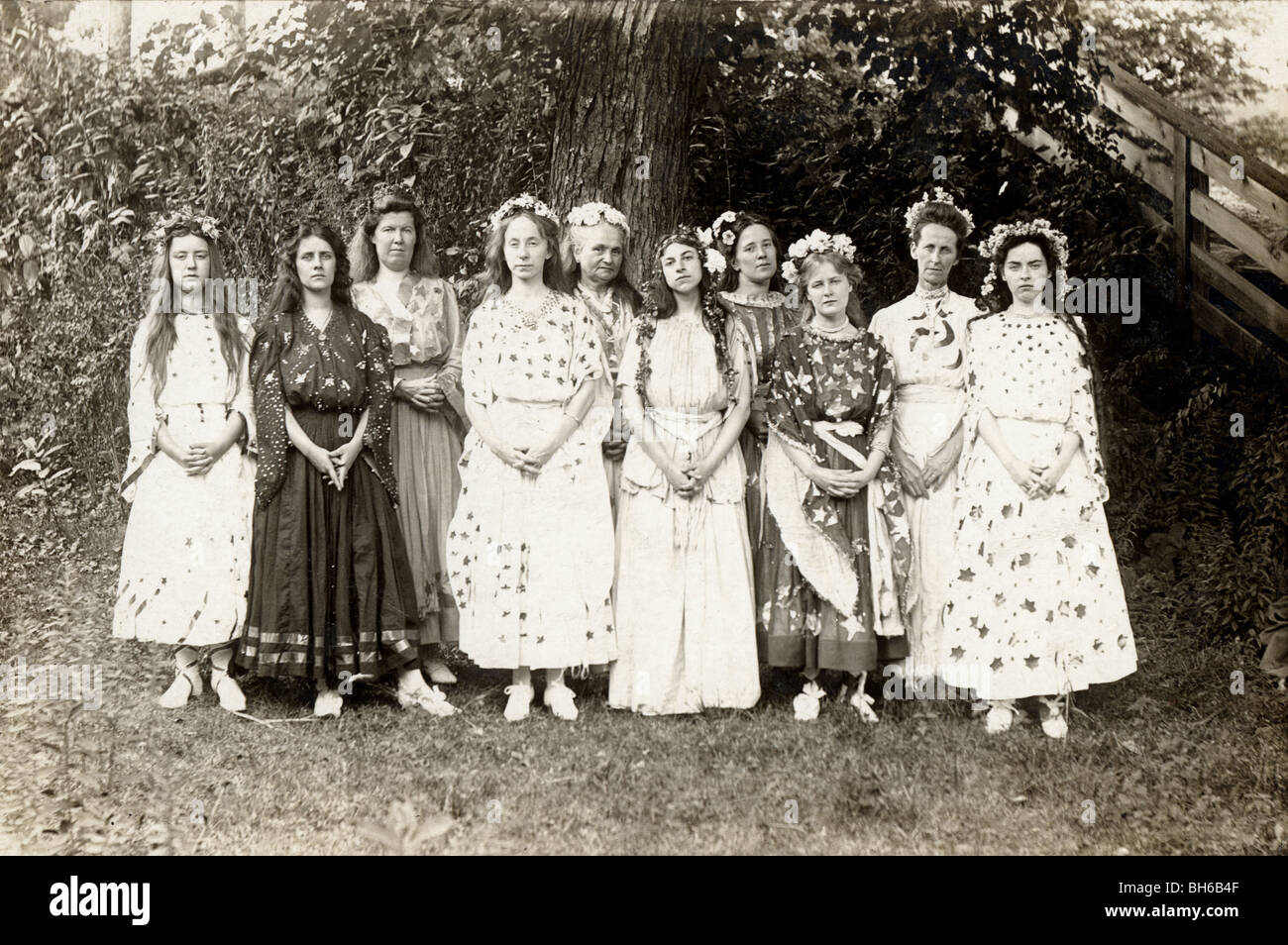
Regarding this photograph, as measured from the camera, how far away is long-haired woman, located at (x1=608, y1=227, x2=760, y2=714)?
160 inches

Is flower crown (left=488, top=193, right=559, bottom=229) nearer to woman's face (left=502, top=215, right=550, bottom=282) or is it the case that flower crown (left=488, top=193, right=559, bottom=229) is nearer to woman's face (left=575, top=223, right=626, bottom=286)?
woman's face (left=502, top=215, right=550, bottom=282)

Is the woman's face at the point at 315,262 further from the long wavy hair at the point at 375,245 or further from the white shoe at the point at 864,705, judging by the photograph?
the white shoe at the point at 864,705

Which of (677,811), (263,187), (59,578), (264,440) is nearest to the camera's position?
(677,811)

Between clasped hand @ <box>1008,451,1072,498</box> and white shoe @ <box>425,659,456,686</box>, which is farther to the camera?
white shoe @ <box>425,659,456,686</box>

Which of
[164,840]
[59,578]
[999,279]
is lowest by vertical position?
[164,840]

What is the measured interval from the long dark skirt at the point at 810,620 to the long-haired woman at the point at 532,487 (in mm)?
518

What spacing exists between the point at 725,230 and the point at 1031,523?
1465mm

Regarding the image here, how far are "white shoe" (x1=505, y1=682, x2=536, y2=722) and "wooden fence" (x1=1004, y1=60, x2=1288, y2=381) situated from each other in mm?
2898

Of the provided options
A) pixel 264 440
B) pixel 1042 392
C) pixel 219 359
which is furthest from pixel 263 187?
pixel 1042 392

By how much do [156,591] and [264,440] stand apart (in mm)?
652

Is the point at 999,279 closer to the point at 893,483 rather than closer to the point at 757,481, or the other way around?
the point at 893,483

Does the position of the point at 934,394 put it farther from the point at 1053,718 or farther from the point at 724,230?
the point at 1053,718

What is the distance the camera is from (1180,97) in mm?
4691

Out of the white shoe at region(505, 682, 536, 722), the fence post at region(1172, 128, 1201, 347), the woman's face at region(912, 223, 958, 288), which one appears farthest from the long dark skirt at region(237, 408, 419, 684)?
the fence post at region(1172, 128, 1201, 347)
